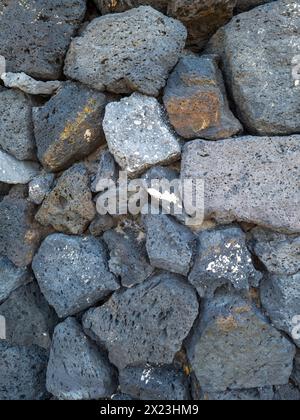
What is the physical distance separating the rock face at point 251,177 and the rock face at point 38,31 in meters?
0.59

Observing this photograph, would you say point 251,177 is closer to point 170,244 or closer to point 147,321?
point 170,244

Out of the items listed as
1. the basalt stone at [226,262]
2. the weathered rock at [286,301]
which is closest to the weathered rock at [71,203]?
the basalt stone at [226,262]

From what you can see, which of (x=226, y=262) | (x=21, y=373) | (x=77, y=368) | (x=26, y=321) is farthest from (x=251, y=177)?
(x=21, y=373)

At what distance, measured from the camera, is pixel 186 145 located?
4.34 ft

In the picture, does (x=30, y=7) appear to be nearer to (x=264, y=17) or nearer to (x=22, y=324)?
(x=264, y=17)

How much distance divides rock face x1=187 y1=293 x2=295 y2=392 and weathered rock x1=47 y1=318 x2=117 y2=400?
314 mm

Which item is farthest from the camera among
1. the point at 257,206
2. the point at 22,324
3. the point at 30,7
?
the point at 22,324

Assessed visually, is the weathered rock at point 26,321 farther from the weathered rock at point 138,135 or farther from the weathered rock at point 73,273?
the weathered rock at point 138,135

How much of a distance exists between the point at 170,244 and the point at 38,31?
863mm

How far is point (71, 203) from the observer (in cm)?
141

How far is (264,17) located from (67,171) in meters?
0.83

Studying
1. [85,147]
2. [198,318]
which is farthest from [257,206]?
[85,147]

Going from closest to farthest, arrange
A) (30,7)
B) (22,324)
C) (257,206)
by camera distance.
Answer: (257,206) → (30,7) → (22,324)

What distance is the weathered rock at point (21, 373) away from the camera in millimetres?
1495
